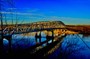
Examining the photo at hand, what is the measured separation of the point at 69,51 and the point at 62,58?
1521 millimetres

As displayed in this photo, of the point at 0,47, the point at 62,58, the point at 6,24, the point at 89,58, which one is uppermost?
the point at 6,24

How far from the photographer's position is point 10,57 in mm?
11656

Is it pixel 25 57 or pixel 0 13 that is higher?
pixel 0 13

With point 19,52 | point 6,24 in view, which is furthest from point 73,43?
point 6,24

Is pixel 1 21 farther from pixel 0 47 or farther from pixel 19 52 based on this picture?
pixel 19 52

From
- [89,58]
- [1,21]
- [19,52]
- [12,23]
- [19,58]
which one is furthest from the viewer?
[89,58]

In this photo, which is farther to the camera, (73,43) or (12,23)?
(73,43)

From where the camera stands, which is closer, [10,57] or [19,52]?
[10,57]

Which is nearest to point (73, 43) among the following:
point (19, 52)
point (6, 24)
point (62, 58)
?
point (62, 58)

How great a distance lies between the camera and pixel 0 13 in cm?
957

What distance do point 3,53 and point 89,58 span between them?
18.9 m

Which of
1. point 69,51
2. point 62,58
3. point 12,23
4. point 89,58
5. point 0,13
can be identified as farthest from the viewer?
point 89,58

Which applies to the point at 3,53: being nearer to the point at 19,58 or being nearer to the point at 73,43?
the point at 19,58

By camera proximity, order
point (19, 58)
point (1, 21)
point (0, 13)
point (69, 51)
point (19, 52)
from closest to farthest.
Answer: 1. point (0, 13)
2. point (1, 21)
3. point (19, 58)
4. point (19, 52)
5. point (69, 51)
